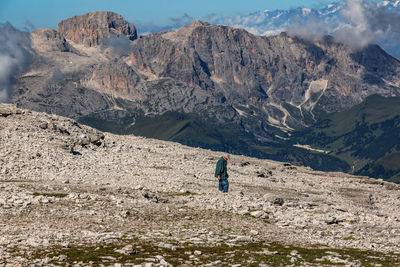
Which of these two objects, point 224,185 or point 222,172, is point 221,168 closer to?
point 222,172

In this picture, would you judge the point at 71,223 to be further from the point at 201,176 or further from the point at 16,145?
the point at 201,176

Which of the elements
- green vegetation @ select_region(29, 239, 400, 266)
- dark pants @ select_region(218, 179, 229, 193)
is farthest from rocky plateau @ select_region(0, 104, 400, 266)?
dark pants @ select_region(218, 179, 229, 193)

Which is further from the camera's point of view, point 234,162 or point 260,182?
point 234,162

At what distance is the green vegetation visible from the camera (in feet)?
75.9

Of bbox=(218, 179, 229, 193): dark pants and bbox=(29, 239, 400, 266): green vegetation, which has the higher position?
bbox=(218, 179, 229, 193): dark pants

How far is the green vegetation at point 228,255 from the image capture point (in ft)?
75.9

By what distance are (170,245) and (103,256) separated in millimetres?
4110

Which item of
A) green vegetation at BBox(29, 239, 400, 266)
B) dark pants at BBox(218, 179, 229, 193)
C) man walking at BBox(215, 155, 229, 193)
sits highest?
man walking at BBox(215, 155, 229, 193)

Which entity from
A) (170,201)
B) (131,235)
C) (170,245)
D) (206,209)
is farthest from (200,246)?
(170,201)

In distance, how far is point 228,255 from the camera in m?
25.0

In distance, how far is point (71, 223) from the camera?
2959 cm

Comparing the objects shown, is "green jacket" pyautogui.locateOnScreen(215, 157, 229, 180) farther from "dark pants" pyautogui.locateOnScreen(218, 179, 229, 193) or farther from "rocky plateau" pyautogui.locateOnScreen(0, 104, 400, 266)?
"rocky plateau" pyautogui.locateOnScreen(0, 104, 400, 266)

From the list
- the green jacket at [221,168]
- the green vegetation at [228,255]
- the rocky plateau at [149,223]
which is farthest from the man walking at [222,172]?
the green vegetation at [228,255]

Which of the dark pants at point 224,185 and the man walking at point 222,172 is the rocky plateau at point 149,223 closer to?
the dark pants at point 224,185
